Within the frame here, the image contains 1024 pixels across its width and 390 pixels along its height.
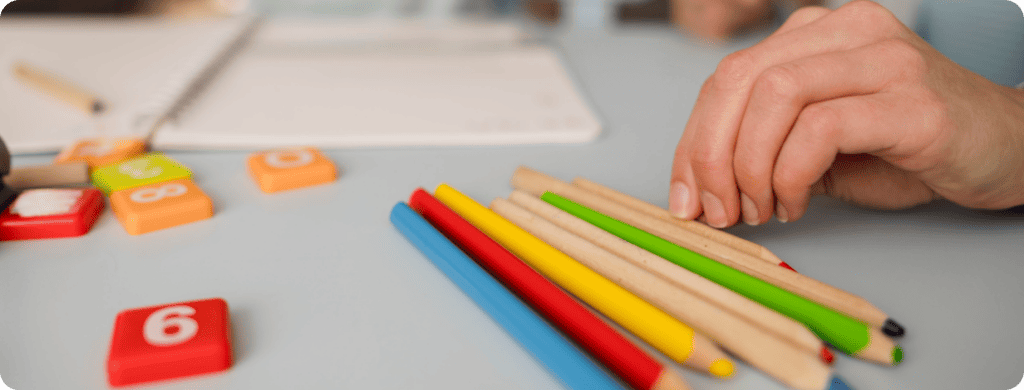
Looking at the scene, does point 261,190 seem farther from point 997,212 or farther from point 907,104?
point 997,212

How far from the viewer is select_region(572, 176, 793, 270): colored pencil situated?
31 cm

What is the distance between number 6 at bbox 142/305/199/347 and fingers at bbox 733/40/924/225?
30cm

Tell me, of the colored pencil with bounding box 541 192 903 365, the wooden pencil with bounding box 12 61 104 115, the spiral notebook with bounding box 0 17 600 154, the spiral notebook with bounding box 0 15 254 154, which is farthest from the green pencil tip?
the wooden pencil with bounding box 12 61 104 115

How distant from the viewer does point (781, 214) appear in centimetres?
37

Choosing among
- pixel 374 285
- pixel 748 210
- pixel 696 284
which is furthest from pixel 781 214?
pixel 374 285

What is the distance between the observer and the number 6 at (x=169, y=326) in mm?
259

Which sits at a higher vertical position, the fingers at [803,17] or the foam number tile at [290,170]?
the fingers at [803,17]

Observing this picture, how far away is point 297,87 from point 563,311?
512 mm

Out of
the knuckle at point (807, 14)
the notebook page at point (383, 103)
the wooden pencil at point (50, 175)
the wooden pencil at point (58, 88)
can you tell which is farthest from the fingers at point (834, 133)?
the wooden pencil at point (58, 88)

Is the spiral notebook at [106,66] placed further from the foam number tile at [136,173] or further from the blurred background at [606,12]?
the blurred background at [606,12]

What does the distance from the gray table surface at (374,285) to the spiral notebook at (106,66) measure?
0.24 feet

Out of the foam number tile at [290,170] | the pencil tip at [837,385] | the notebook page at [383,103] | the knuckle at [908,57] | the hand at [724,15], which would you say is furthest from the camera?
the hand at [724,15]

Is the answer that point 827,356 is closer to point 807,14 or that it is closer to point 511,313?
point 511,313

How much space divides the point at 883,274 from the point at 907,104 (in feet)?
0.32
